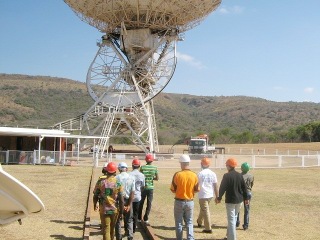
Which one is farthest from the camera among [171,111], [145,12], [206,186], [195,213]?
[171,111]

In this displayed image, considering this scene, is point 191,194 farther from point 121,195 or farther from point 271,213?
point 271,213

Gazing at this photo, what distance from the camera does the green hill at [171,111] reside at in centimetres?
10031

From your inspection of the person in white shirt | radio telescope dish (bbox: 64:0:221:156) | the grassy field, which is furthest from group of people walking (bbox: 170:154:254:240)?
radio telescope dish (bbox: 64:0:221:156)

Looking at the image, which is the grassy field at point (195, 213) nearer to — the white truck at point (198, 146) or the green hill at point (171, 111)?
the white truck at point (198, 146)

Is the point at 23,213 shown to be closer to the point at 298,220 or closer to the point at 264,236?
the point at 264,236

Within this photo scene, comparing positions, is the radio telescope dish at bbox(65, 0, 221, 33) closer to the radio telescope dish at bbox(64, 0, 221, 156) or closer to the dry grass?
the radio telescope dish at bbox(64, 0, 221, 156)

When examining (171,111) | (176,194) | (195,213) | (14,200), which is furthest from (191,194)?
(171,111)

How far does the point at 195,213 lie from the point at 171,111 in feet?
411

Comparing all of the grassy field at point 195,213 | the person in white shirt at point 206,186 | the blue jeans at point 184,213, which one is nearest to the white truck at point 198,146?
the grassy field at point 195,213

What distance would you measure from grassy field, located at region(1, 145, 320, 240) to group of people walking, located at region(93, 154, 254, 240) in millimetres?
670

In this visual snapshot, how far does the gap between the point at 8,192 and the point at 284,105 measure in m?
145

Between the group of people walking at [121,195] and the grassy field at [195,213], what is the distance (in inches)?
29.8

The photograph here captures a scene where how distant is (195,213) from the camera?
40.9ft

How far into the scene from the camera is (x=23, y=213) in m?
4.38
